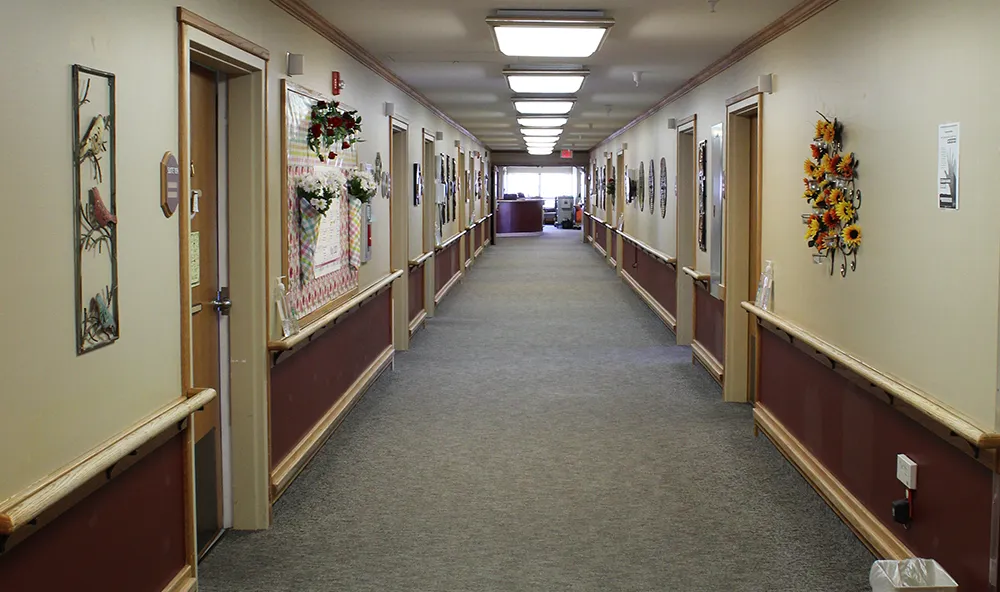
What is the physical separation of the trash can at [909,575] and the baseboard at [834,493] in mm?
355

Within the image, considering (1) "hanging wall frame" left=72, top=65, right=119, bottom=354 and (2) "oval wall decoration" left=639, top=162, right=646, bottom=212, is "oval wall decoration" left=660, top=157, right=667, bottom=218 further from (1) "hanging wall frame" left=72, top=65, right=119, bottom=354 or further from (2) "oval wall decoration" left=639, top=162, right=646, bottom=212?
(1) "hanging wall frame" left=72, top=65, right=119, bottom=354

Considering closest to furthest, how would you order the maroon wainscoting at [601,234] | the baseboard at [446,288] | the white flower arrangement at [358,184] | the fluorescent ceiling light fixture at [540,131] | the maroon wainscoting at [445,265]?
the white flower arrangement at [358,184] < the baseboard at [446,288] < the maroon wainscoting at [445,265] < the fluorescent ceiling light fixture at [540,131] < the maroon wainscoting at [601,234]

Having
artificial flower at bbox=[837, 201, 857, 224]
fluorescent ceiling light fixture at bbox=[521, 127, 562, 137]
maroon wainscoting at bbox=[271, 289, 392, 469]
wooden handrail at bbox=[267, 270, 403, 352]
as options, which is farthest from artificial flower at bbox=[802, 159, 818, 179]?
fluorescent ceiling light fixture at bbox=[521, 127, 562, 137]

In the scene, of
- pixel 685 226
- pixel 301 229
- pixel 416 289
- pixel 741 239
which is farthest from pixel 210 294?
pixel 416 289

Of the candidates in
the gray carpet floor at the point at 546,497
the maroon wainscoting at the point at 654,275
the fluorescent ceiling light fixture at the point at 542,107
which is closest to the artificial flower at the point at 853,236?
the gray carpet floor at the point at 546,497

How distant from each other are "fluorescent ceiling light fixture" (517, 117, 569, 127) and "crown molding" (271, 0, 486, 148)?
2.45m

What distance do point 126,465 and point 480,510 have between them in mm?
2060

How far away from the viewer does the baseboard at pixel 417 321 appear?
31.7 ft

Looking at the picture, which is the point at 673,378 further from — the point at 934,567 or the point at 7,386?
the point at 7,386

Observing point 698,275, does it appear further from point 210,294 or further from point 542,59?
point 210,294

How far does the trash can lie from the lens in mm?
3145

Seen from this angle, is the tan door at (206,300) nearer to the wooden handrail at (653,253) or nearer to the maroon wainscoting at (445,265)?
the wooden handrail at (653,253)

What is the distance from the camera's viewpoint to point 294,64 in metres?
4.77

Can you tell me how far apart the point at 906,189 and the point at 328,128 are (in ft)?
10.3
